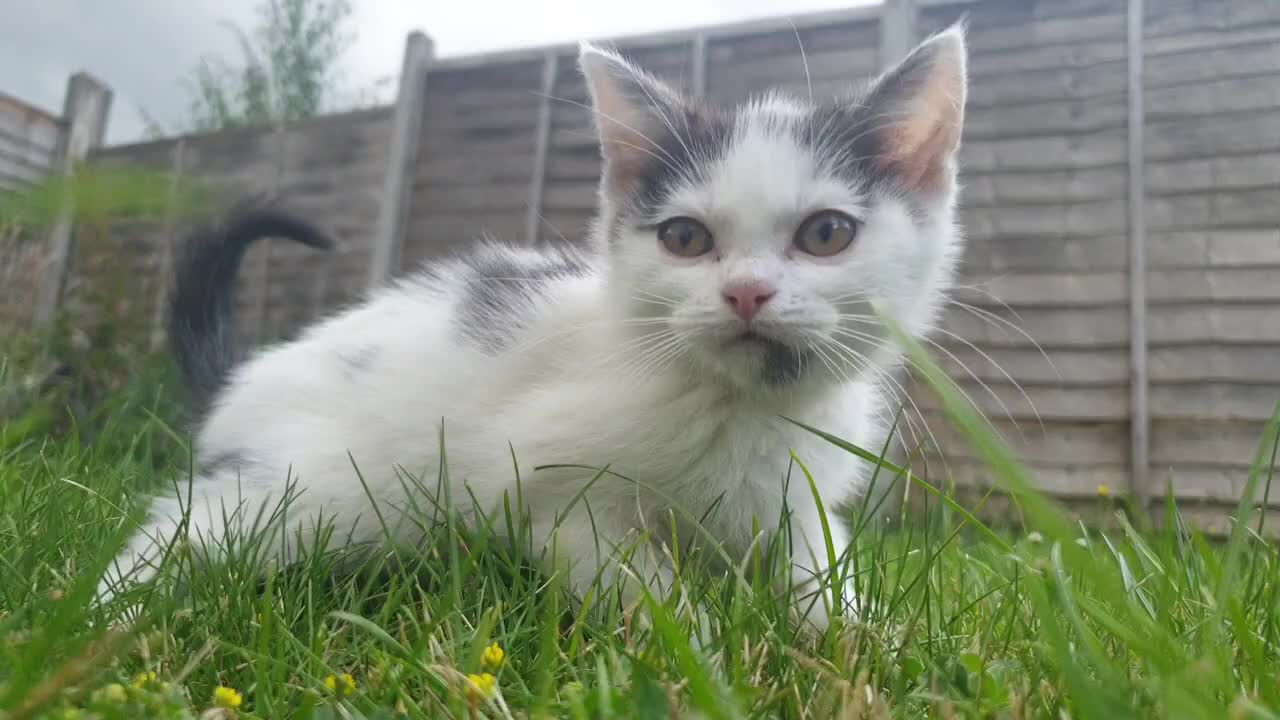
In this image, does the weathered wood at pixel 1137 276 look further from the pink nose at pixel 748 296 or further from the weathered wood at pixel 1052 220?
the pink nose at pixel 748 296

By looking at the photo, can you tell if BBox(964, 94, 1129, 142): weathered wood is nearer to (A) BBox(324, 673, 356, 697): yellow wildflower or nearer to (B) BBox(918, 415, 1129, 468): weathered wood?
(B) BBox(918, 415, 1129, 468): weathered wood

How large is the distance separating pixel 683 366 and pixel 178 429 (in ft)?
5.23

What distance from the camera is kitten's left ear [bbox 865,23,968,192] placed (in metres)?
1.21

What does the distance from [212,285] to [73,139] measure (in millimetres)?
3814

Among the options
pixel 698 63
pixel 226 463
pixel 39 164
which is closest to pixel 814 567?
pixel 226 463

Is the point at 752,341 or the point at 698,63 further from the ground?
the point at 698,63

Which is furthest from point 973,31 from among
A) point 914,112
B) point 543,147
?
point 914,112

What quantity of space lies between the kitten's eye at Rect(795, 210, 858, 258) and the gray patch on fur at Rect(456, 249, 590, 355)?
1.74ft

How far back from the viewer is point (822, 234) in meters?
1.11

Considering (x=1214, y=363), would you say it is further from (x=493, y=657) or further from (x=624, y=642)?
(x=493, y=657)

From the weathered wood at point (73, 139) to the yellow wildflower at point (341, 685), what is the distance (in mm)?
4273

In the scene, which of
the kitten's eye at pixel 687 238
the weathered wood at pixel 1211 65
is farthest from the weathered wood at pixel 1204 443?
the kitten's eye at pixel 687 238

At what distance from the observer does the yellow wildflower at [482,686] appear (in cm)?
67

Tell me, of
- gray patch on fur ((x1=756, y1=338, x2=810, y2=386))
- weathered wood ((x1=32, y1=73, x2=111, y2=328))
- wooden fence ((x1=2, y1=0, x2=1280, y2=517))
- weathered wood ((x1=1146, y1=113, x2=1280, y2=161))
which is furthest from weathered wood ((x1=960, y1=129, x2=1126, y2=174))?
weathered wood ((x1=32, y1=73, x2=111, y2=328))
